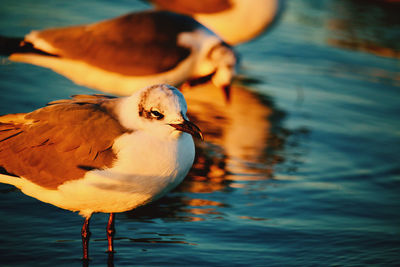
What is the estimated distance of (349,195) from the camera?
4766 millimetres

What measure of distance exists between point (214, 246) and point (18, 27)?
4569mm

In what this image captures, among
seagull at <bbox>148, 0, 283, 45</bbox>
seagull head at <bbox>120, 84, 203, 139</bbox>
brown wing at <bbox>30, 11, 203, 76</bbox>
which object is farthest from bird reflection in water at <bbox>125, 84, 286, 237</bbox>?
seagull at <bbox>148, 0, 283, 45</bbox>

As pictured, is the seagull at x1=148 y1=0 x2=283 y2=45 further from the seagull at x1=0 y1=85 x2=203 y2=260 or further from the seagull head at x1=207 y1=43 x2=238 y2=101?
the seagull at x1=0 y1=85 x2=203 y2=260

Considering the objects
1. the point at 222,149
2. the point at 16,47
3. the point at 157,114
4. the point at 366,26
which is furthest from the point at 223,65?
the point at 366,26

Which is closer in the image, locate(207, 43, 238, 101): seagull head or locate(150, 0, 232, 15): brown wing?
locate(207, 43, 238, 101): seagull head

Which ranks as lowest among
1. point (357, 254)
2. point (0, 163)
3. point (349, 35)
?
point (357, 254)

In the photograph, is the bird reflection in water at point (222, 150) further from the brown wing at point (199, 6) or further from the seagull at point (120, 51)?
the brown wing at point (199, 6)

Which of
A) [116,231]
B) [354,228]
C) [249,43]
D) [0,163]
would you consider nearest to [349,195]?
[354,228]

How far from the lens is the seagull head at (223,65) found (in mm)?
6273

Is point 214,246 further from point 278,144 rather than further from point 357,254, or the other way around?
point 278,144

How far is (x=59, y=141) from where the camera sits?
137 inches

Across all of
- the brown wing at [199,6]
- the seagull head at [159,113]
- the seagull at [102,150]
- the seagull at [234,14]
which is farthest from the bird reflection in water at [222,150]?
the brown wing at [199,6]

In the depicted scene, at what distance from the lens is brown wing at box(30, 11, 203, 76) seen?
19.3ft

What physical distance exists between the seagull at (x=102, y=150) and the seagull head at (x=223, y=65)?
2828mm
